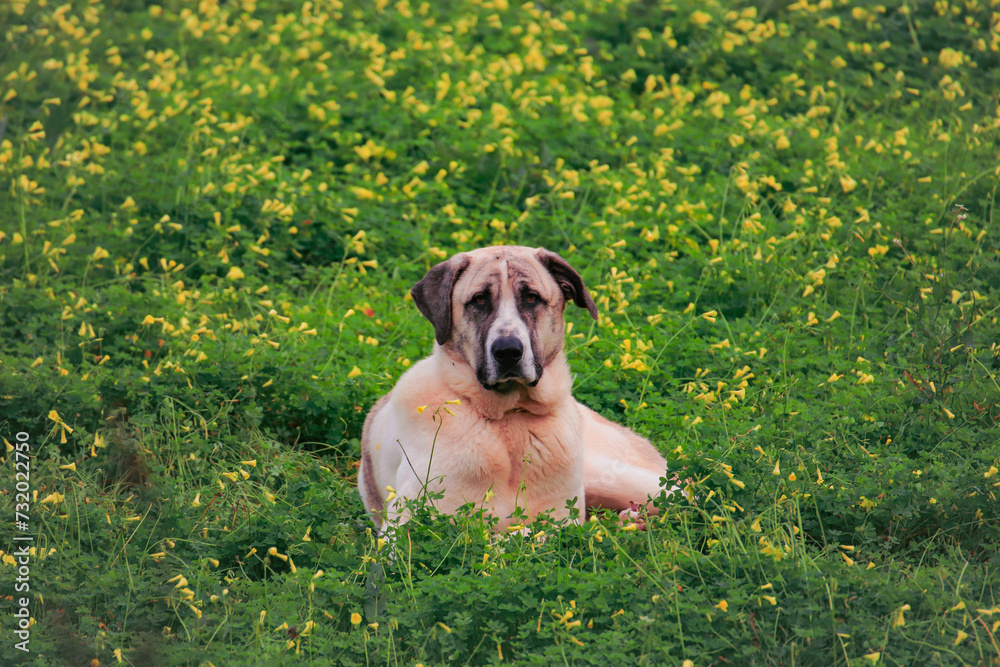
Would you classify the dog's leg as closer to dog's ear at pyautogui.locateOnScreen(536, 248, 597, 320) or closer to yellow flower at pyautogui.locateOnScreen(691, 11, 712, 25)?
dog's ear at pyautogui.locateOnScreen(536, 248, 597, 320)

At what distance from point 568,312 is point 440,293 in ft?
7.27

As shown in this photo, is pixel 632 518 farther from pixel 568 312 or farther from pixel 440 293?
pixel 568 312

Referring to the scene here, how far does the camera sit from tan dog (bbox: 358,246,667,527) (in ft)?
13.8

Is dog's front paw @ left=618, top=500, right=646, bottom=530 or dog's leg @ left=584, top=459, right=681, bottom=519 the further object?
dog's leg @ left=584, top=459, right=681, bottom=519

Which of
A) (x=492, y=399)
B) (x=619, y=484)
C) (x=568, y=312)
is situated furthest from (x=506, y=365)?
(x=568, y=312)

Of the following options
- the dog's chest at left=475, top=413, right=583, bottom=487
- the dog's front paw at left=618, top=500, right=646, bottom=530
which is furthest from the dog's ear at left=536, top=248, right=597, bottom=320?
the dog's front paw at left=618, top=500, right=646, bottom=530

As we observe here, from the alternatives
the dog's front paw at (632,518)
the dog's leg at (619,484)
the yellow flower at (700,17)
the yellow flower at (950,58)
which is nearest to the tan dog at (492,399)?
the dog's front paw at (632,518)

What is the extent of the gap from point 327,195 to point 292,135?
1.25m

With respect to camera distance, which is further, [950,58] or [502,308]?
[950,58]

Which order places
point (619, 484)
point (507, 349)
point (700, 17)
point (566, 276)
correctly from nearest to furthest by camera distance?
1. point (507, 349)
2. point (566, 276)
3. point (619, 484)
4. point (700, 17)

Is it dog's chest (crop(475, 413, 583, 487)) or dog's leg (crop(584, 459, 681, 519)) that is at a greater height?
dog's chest (crop(475, 413, 583, 487))

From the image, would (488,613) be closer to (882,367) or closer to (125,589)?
(125,589)

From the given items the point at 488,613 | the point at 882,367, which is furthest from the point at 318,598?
the point at 882,367

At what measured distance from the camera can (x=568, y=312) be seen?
649 cm
